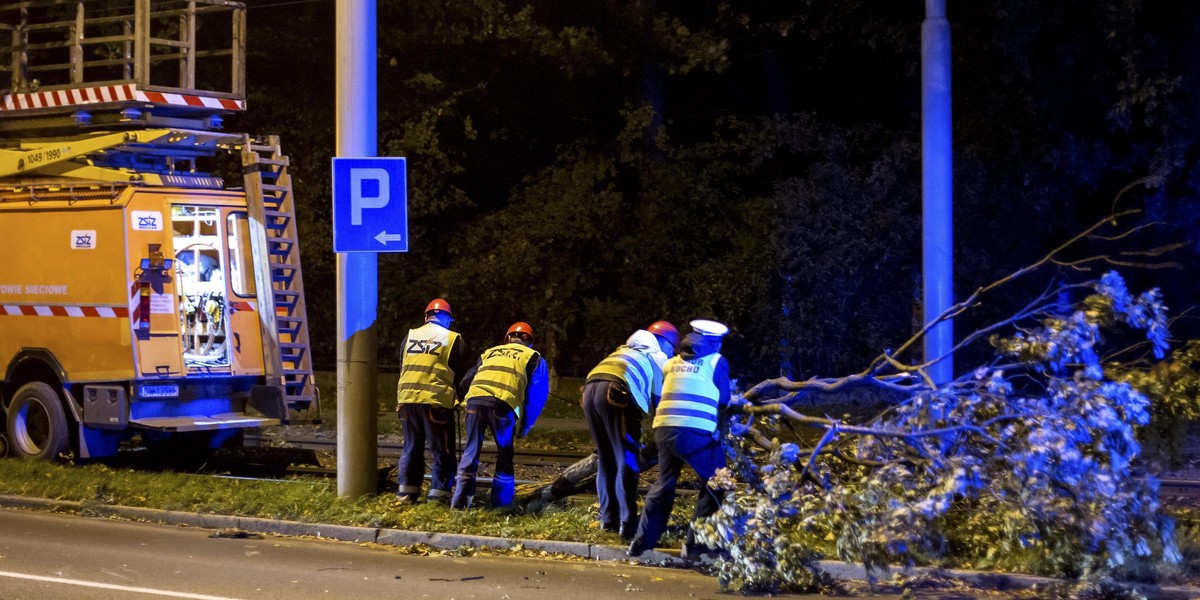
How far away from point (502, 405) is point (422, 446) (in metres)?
0.92

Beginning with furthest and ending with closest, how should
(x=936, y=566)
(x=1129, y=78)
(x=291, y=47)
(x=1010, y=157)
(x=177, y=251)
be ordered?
1. (x=291, y=47)
2. (x=1010, y=157)
3. (x=1129, y=78)
4. (x=177, y=251)
5. (x=936, y=566)

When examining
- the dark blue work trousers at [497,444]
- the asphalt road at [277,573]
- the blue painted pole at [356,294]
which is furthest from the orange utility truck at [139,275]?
the dark blue work trousers at [497,444]

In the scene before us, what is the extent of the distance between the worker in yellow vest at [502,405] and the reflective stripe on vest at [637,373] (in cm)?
98

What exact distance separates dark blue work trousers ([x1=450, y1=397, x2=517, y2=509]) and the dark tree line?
989 centimetres

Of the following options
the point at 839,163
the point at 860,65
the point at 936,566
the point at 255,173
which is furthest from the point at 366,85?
the point at 860,65

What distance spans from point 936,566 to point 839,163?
1176cm

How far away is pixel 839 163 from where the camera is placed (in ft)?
64.7

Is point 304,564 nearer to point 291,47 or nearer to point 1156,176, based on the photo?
point 1156,176

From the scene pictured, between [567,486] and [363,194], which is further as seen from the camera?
[567,486]

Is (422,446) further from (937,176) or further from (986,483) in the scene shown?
(937,176)

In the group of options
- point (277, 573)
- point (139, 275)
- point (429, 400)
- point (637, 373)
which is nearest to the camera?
point (277, 573)

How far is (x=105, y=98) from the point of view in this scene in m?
13.5

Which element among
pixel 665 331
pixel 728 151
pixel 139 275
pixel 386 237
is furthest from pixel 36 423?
pixel 728 151

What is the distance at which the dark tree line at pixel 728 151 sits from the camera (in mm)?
18391
